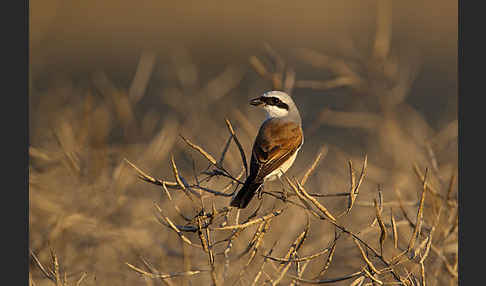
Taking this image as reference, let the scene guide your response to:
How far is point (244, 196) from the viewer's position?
14.2 feet

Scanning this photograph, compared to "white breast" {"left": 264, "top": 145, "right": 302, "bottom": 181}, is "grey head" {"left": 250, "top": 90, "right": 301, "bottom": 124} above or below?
above

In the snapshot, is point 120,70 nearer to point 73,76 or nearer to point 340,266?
point 73,76

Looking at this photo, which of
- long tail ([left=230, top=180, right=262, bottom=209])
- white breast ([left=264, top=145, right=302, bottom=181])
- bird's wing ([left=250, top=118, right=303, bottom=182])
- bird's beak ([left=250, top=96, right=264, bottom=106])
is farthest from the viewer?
bird's beak ([left=250, top=96, right=264, bottom=106])

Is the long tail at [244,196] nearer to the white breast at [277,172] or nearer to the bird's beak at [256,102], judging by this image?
the white breast at [277,172]

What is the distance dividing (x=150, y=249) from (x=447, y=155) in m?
2.86

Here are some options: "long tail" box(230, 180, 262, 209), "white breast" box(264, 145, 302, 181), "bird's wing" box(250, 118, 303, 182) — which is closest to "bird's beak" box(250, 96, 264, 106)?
"bird's wing" box(250, 118, 303, 182)

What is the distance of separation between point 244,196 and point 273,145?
0.90 m

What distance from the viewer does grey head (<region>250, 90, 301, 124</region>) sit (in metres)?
→ 5.24

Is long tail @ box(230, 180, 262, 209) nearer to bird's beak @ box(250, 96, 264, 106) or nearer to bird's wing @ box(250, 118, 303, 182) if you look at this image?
bird's wing @ box(250, 118, 303, 182)

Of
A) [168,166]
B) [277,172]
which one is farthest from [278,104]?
[168,166]

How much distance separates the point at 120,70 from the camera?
60.4 feet

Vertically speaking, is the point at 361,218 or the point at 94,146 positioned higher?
the point at 94,146

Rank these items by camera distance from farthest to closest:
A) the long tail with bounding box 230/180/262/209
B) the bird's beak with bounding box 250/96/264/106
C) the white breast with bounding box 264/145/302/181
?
the bird's beak with bounding box 250/96/264/106 < the white breast with bounding box 264/145/302/181 < the long tail with bounding box 230/180/262/209

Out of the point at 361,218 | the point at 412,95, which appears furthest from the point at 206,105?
the point at 412,95
